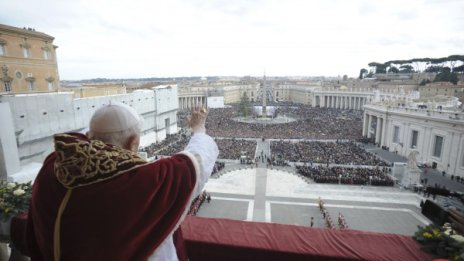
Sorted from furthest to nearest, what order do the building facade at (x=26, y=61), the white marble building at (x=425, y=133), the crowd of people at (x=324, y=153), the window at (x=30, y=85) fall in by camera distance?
the crowd of people at (x=324, y=153), the white marble building at (x=425, y=133), the window at (x=30, y=85), the building facade at (x=26, y=61)

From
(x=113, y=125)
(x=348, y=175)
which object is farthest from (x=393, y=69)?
(x=113, y=125)

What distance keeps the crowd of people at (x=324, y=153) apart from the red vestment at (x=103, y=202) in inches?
882

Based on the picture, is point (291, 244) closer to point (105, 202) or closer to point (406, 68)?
point (105, 202)

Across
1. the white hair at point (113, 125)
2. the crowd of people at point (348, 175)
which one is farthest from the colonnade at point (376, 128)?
the white hair at point (113, 125)

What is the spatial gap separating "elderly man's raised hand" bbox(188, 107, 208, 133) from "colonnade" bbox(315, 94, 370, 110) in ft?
229

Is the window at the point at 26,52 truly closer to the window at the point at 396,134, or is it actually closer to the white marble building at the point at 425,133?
the white marble building at the point at 425,133

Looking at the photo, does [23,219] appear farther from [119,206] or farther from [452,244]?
[452,244]

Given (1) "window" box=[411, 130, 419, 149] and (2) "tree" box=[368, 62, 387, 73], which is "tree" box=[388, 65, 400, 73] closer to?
(2) "tree" box=[368, 62, 387, 73]

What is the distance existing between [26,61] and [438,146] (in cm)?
3373

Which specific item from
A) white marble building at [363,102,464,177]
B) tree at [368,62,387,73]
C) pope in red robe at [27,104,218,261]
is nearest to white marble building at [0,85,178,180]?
pope in red robe at [27,104,218,261]

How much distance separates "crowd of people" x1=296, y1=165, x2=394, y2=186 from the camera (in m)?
17.7

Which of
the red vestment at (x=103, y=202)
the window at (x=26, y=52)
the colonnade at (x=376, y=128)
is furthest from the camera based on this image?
the colonnade at (x=376, y=128)

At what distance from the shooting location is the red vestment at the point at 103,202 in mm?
1119

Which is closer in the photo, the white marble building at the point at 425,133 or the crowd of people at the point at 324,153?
the white marble building at the point at 425,133
